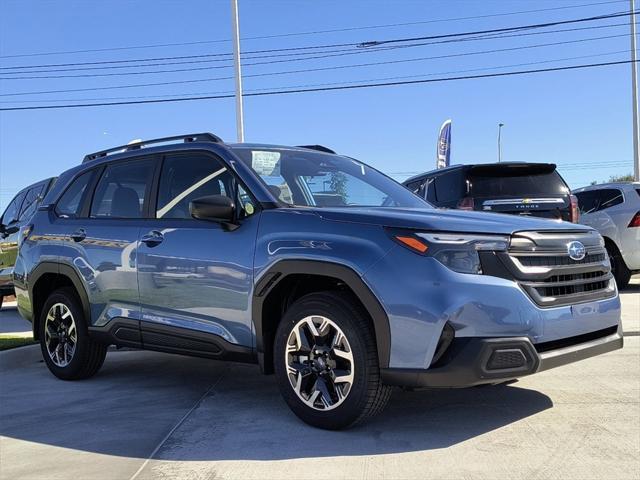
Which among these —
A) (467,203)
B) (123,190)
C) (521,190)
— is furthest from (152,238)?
(521,190)

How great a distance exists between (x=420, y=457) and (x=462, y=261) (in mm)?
1101

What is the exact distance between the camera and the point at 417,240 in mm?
3590

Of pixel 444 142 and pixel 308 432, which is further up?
pixel 444 142

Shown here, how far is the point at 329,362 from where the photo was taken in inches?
153

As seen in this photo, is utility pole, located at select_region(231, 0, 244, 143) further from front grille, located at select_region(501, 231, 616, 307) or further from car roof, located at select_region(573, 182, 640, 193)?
front grille, located at select_region(501, 231, 616, 307)

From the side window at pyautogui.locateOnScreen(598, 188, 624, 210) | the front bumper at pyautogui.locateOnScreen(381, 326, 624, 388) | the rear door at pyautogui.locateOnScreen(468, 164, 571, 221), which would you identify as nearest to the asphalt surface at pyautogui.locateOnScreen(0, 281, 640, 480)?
the front bumper at pyautogui.locateOnScreen(381, 326, 624, 388)

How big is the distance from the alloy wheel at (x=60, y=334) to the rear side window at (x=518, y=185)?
523 cm

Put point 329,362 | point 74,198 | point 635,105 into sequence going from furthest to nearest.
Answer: point 635,105, point 74,198, point 329,362

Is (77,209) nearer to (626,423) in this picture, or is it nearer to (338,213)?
(338,213)

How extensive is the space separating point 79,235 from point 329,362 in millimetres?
2823

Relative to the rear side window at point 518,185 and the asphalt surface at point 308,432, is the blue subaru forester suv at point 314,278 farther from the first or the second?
the rear side window at point 518,185

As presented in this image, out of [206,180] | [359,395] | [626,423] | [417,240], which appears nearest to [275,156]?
[206,180]

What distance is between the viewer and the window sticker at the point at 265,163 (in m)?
4.63

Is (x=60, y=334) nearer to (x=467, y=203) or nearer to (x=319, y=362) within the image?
(x=319, y=362)
